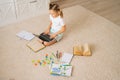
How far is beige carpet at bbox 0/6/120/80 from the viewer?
5.67 feet

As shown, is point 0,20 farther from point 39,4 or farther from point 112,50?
point 112,50

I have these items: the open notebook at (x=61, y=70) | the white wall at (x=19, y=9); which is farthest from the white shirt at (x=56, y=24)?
the white wall at (x=19, y=9)

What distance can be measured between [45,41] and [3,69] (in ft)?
2.06

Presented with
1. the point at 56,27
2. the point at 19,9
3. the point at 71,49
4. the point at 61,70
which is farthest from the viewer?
the point at 19,9

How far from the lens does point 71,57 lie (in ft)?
6.34

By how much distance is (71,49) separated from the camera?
2064 millimetres

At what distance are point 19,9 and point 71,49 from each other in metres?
1.17

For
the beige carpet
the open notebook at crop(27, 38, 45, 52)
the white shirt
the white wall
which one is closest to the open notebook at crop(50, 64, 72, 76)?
the beige carpet

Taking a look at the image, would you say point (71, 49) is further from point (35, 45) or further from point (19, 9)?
point (19, 9)

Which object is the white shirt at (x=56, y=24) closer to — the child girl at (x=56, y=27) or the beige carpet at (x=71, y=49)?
the child girl at (x=56, y=27)

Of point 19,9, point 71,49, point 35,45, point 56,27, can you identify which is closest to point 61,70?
point 71,49

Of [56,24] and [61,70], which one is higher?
[56,24]

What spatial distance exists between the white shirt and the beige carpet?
19cm

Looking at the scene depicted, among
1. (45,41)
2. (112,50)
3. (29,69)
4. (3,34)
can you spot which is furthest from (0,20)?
(112,50)
